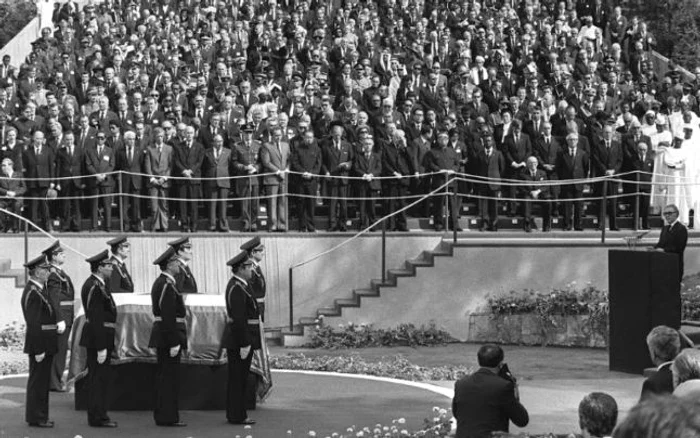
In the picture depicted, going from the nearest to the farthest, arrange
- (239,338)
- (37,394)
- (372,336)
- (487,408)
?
(487,408) → (37,394) → (239,338) → (372,336)

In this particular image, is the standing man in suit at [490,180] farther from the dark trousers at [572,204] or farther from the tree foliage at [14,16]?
the tree foliage at [14,16]

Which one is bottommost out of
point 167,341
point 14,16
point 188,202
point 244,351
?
point 244,351

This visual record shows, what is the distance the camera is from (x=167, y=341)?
43.5ft

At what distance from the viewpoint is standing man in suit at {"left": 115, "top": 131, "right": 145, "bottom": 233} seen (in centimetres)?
2158

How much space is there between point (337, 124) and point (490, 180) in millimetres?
2583

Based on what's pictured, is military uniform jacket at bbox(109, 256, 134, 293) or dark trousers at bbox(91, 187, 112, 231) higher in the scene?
dark trousers at bbox(91, 187, 112, 231)

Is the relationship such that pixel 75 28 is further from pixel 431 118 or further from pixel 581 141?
pixel 581 141

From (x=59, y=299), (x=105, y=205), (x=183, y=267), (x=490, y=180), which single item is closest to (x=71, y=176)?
(x=105, y=205)

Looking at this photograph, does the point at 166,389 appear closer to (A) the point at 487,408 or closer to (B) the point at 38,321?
(B) the point at 38,321

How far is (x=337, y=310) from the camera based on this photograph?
20.4 metres

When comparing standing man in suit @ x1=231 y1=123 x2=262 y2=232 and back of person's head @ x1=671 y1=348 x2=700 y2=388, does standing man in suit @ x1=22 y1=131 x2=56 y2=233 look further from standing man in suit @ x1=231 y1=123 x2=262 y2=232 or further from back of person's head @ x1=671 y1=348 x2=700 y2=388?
back of person's head @ x1=671 y1=348 x2=700 y2=388

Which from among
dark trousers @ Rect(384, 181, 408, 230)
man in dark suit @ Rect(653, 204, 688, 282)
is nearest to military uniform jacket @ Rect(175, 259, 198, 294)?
man in dark suit @ Rect(653, 204, 688, 282)

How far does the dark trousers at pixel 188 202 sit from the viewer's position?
21688mm

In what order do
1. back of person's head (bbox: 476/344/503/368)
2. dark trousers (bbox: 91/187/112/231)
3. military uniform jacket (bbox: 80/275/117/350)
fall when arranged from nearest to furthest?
back of person's head (bbox: 476/344/503/368)
military uniform jacket (bbox: 80/275/117/350)
dark trousers (bbox: 91/187/112/231)
